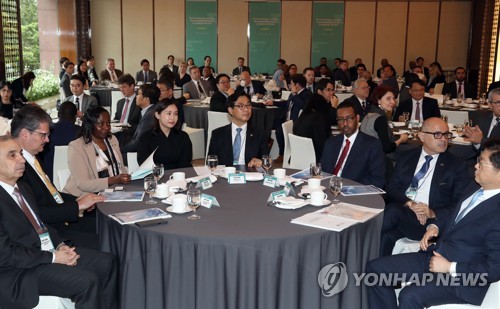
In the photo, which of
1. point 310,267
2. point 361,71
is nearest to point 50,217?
point 310,267

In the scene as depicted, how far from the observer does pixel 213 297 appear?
3062mm

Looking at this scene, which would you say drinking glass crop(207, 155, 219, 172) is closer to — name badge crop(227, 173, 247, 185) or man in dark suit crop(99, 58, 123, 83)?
name badge crop(227, 173, 247, 185)

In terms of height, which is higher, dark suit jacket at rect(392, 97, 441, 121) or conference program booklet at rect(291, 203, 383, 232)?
dark suit jacket at rect(392, 97, 441, 121)

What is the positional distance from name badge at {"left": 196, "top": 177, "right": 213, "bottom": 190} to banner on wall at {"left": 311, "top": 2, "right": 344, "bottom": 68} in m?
13.6

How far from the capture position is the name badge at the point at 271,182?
408 centimetres

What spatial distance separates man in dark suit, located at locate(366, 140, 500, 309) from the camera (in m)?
2.93

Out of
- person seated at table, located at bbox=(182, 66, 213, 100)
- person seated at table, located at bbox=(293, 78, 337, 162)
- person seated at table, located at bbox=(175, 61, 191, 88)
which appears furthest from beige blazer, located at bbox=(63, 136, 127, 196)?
person seated at table, located at bbox=(175, 61, 191, 88)

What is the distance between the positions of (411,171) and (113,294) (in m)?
2.39

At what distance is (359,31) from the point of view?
16969 millimetres

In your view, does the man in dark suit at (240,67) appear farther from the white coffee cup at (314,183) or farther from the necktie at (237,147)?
the white coffee cup at (314,183)

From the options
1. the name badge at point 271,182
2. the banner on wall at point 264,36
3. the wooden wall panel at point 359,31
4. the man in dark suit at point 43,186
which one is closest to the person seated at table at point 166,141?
the man in dark suit at point 43,186

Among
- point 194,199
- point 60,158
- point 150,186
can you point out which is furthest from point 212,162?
point 60,158

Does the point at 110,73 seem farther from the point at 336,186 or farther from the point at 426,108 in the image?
the point at 336,186

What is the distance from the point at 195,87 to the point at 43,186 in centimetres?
751
